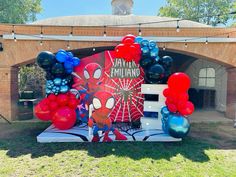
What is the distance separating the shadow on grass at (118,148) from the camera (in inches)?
189

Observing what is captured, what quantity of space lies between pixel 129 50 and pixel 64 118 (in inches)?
121

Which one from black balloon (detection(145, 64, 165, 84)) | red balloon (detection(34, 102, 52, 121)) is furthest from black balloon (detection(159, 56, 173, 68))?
red balloon (detection(34, 102, 52, 121))

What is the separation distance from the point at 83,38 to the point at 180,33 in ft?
14.2

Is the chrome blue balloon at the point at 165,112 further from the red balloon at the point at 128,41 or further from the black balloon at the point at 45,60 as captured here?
the black balloon at the point at 45,60

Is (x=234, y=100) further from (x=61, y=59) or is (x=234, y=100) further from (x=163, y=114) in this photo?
(x=61, y=59)

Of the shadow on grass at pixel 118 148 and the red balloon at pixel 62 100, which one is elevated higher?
the red balloon at pixel 62 100

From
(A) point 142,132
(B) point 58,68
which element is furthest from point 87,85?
(A) point 142,132

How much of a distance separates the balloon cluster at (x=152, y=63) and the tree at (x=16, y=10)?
54.2ft

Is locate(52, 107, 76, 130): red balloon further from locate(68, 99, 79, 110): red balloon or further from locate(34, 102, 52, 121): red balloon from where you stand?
locate(34, 102, 52, 121): red balloon

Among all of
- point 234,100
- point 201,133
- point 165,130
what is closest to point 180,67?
point 234,100

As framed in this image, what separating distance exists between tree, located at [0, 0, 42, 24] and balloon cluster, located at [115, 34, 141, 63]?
53.1 feet

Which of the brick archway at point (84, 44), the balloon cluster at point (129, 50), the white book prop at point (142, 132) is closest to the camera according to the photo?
the white book prop at point (142, 132)

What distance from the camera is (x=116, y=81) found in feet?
21.0

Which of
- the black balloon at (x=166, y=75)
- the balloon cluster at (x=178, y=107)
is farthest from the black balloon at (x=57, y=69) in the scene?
the balloon cluster at (x=178, y=107)
